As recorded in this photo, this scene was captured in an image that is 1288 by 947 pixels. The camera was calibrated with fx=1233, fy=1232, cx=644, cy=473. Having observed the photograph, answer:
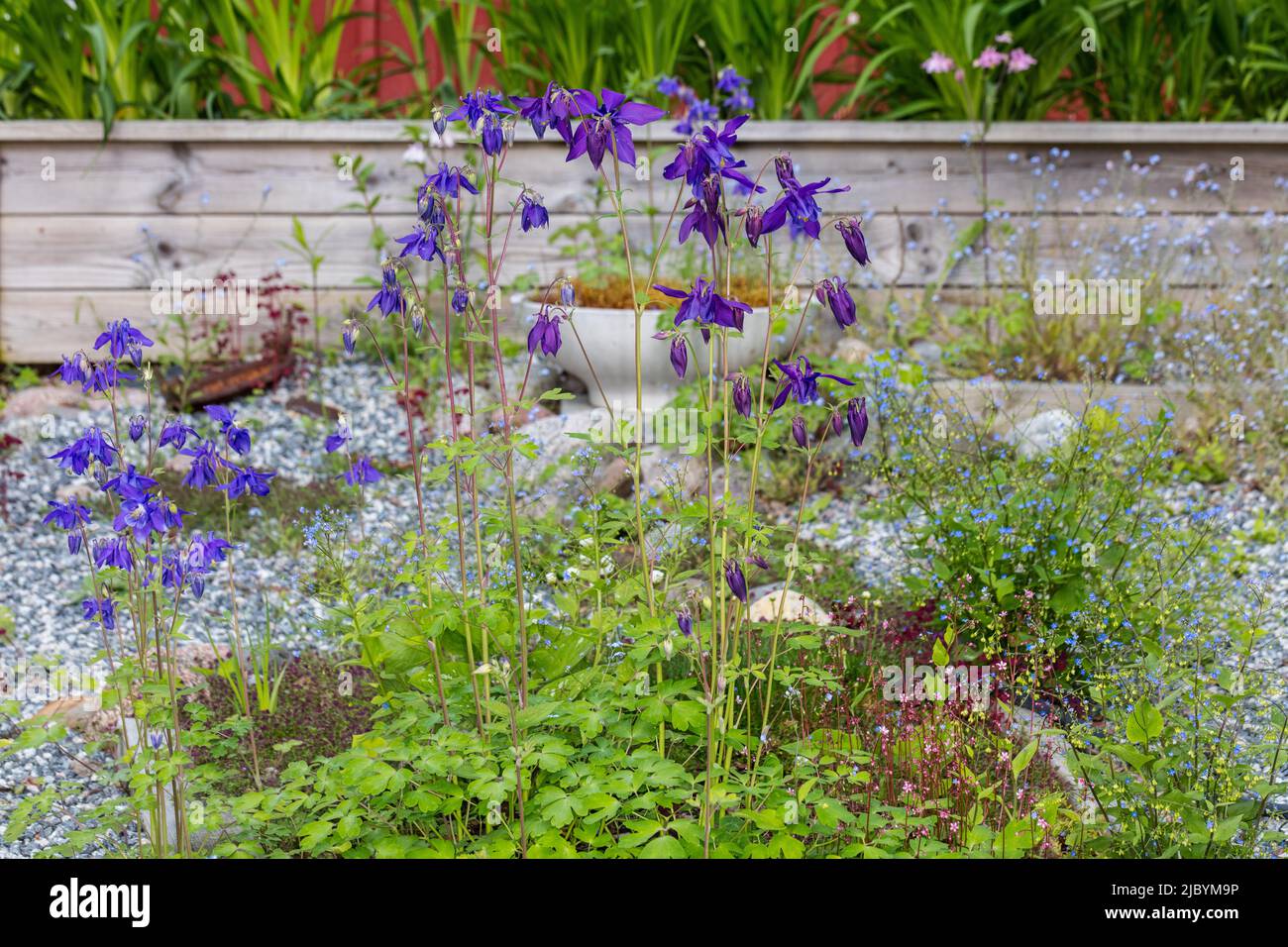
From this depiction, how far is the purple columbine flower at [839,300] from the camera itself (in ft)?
5.70

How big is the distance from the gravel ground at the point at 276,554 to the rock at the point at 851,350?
0.64 m

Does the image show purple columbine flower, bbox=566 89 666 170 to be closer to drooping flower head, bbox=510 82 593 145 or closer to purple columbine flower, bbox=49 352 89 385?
drooping flower head, bbox=510 82 593 145

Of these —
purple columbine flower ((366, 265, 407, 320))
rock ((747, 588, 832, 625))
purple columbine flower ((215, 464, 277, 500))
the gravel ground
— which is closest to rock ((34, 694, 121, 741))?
the gravel ground

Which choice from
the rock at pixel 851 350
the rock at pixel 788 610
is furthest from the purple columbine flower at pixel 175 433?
the rock at pixel 851 350

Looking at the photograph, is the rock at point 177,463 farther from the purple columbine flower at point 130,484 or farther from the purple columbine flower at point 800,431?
the purple columbine flower at point 800,431

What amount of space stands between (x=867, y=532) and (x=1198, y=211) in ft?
8.06

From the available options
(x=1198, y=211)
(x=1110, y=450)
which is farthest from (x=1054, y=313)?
(x=1110, y=450)

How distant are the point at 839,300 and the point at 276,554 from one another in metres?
2.58

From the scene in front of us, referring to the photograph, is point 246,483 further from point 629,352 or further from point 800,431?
point 629,352

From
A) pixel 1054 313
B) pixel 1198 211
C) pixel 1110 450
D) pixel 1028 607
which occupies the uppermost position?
pixel 1198 211

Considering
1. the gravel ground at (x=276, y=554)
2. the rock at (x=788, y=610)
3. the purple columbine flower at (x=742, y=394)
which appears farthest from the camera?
the rock at (x=788, y=610)

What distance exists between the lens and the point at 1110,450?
118 inches

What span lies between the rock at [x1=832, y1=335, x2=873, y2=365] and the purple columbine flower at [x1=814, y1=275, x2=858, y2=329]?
2.81m
